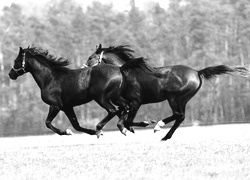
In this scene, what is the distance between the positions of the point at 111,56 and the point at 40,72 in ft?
5.64

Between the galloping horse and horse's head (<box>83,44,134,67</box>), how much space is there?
0.93m

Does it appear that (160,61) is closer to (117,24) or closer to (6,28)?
(117,24)

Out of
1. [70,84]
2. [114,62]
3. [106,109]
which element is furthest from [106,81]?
[114,62]

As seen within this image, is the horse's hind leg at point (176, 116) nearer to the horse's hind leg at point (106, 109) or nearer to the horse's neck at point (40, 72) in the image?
the horse's hind leg at point (106, 109)

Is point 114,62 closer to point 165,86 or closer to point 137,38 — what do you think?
point 165,86

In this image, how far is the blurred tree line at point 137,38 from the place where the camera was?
52.8 m

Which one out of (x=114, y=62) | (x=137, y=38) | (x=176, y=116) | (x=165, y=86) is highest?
(x=137, y=38)

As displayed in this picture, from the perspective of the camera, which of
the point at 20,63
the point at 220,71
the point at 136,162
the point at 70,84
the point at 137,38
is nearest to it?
the point at 136,162

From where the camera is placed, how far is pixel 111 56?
659 inches

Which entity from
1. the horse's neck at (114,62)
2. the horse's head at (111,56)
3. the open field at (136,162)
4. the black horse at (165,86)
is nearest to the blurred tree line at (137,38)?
the horse's head at (111,56)

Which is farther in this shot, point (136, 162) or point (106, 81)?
point (106, 81)

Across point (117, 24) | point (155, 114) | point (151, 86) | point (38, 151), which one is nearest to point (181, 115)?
point (151, 86)

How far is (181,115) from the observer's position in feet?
49.9

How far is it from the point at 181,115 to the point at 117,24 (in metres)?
48.0
